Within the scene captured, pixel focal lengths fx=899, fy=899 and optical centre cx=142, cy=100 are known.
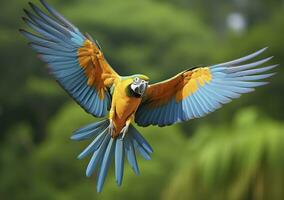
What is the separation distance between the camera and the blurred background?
4250 mm

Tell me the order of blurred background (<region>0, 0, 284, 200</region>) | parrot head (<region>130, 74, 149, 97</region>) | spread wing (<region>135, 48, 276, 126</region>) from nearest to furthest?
parrot head (<region>130, 74, 149, 97</region>)
spread wing (<region>135, 48, 276, 126</region>)
blurred background (<region>0, 0, 284, 200</region>)

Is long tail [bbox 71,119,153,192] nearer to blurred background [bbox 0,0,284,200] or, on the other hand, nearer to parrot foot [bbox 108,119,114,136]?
parrot foot [bbox 108,119,114,136]

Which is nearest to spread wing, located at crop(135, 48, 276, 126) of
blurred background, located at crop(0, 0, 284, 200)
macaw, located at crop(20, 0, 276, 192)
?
macaw, located at crop(20, 0, 276, 192)

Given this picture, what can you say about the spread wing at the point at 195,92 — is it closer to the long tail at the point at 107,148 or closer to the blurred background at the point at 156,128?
the long tail at the point at 107,148

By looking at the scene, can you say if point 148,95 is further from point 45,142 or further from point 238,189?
point 45,142

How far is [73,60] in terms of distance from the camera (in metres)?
1.51

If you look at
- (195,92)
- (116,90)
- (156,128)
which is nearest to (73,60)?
(116,90)

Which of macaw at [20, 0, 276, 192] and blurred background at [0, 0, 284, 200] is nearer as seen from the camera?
macaw at [20, 0, 276, 192]

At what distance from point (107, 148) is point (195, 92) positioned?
0.21 m

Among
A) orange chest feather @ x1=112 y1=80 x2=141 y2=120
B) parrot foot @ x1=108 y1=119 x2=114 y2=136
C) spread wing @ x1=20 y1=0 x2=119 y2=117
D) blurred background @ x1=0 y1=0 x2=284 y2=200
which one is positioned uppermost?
spread wing @ x1=20 y1=0 x2=119 y2=117

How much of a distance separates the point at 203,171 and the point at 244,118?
0.48m

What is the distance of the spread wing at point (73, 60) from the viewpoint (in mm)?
1436

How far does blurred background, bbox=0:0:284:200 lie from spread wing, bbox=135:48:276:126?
2.59 m

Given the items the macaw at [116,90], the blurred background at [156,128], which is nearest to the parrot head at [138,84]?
the macaw at [116,90]
